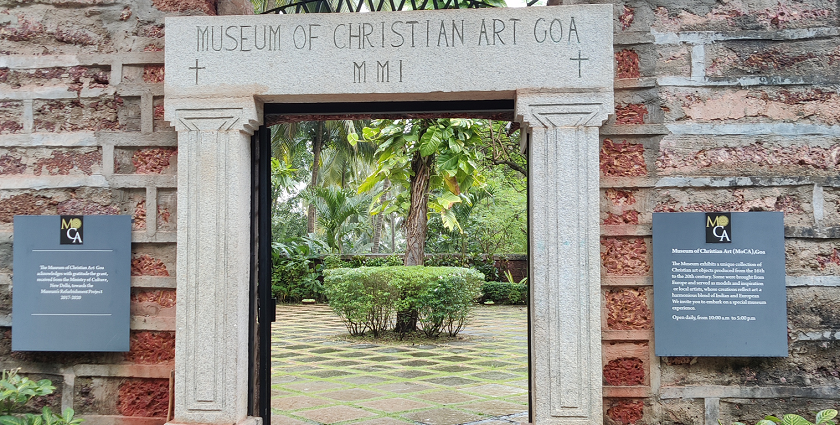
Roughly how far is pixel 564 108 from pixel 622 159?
0.50 meters

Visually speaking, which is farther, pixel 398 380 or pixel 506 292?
pixel 506 292

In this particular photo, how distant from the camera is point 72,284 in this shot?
4.09 metres

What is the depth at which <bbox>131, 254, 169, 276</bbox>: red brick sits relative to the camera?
415 cm

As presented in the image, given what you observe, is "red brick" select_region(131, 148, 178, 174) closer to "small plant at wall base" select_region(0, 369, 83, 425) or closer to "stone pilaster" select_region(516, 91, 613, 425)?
"small plant at wall base" select_region(0, 369, 83, 425)

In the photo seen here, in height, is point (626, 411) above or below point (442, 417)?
above

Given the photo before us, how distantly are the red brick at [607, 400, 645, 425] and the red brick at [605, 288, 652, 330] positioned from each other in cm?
42

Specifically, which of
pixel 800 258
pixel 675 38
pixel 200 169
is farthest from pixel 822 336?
pixel 200 169

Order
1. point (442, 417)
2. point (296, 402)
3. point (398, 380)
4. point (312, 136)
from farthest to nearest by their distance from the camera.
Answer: point (312, 136), point (398, 380), point (296, 402), point (442, 417)

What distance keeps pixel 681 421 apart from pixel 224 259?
8.92 feet

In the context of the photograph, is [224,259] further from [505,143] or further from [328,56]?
[505,143]

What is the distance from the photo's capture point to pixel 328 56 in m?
3.91

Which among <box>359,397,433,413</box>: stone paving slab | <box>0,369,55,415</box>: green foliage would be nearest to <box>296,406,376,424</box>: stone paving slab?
<box>359,397,433,413</box>: stone paving slab

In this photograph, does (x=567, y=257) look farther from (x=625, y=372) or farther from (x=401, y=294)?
(x=401, y=294)

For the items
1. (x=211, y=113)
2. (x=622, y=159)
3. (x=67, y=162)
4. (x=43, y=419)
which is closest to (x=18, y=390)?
(x=43, y=419)
